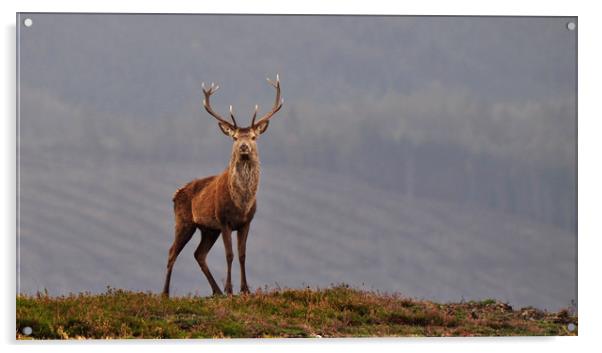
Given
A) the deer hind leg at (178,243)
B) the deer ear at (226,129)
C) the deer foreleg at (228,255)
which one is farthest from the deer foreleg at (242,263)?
the deer ear at (226,129)

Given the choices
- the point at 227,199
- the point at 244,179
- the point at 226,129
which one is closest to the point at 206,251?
the point at 227,199

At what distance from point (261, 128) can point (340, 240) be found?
1321mm

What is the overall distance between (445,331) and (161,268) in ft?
9.10

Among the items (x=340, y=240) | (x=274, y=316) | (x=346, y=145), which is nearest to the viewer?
(x=274, y=316)

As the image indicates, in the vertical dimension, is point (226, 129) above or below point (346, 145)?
above

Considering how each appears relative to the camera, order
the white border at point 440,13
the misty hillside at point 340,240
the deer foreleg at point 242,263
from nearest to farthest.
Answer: the white border at point 440,13 < the misty hillside at point 340,240 < the deer foreleg at point 242,263

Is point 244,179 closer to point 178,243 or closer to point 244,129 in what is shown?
point 244,129

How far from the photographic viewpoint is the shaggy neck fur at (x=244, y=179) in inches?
434

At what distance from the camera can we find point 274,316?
10617 mm

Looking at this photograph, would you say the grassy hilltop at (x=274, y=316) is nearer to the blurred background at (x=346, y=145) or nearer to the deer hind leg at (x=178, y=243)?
the blurred background at (x=346, y=145)

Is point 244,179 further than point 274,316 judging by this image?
Yes

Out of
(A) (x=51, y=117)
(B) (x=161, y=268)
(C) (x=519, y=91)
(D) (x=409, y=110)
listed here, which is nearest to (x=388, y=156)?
(D) (x=409, y=110)

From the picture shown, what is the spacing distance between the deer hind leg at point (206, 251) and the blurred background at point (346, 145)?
87mm

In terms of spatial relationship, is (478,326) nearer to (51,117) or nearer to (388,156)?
(388,156)
